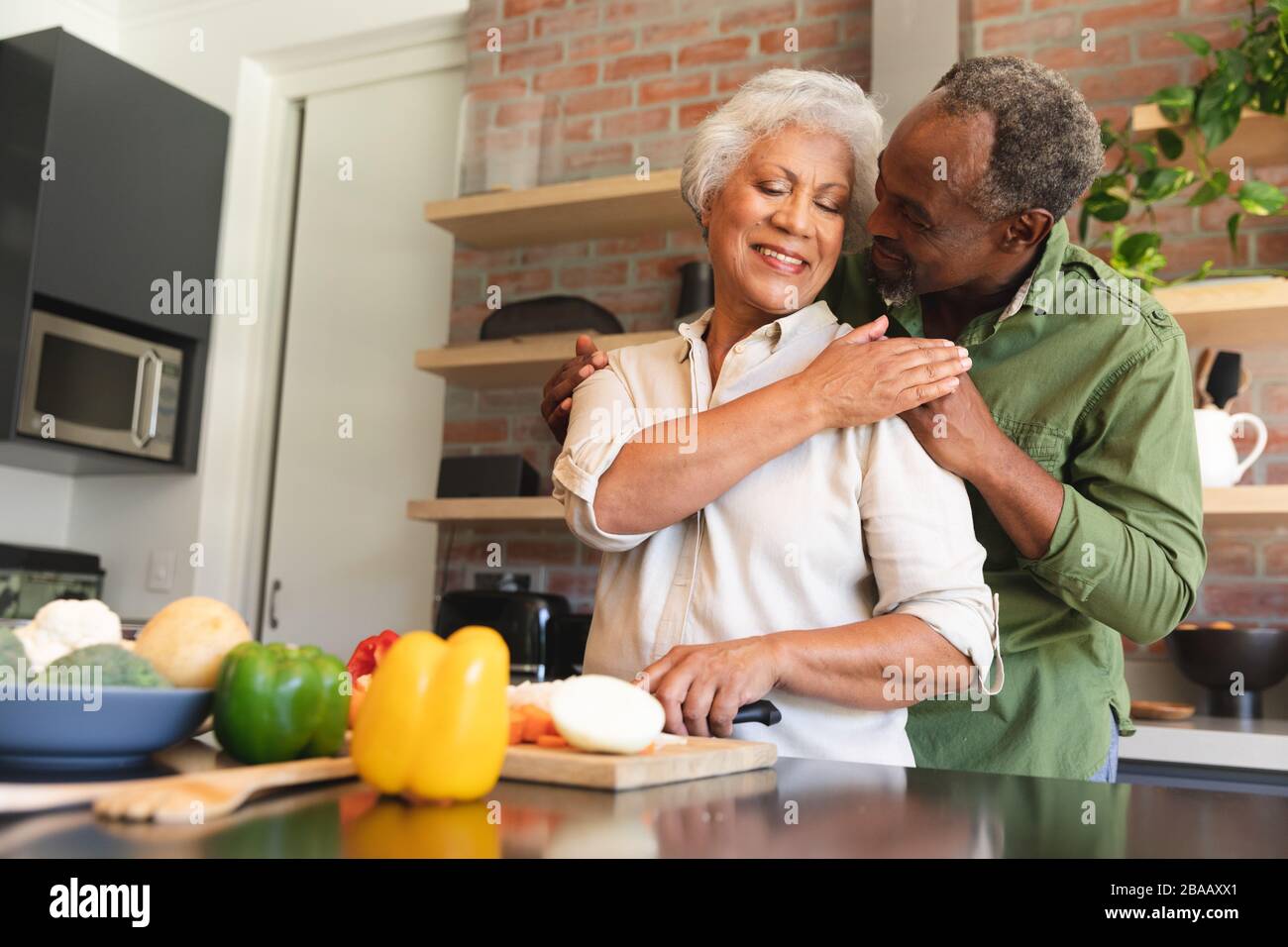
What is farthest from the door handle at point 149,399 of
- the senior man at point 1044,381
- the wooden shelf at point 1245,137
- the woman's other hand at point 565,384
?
the wooden shelf at point 1245,137

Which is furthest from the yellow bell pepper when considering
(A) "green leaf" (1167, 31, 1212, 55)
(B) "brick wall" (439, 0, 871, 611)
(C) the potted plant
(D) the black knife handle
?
(B) "brick wall" (439, 0, 871, 611)

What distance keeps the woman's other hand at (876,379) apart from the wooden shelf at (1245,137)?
1.62m

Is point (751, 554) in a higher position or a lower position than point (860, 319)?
lower

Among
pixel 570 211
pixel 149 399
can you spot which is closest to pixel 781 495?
pixel 570 211

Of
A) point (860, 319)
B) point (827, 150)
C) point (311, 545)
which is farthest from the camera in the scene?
point (311, 545)

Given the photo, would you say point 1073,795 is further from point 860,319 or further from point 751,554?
point 860,319

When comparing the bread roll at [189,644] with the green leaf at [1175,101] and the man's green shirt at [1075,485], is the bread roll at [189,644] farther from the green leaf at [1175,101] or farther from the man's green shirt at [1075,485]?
the green leaf at [1175,101]

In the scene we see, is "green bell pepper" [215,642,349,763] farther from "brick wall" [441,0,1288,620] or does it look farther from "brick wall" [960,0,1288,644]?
"brick wall" [441,0,1288,620]

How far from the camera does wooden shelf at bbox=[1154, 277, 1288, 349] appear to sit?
2.45m

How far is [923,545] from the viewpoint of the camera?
49.0 inches

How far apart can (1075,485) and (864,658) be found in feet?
1.60

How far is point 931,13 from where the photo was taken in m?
2.94

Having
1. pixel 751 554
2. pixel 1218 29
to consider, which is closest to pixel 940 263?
pixel 751 554
